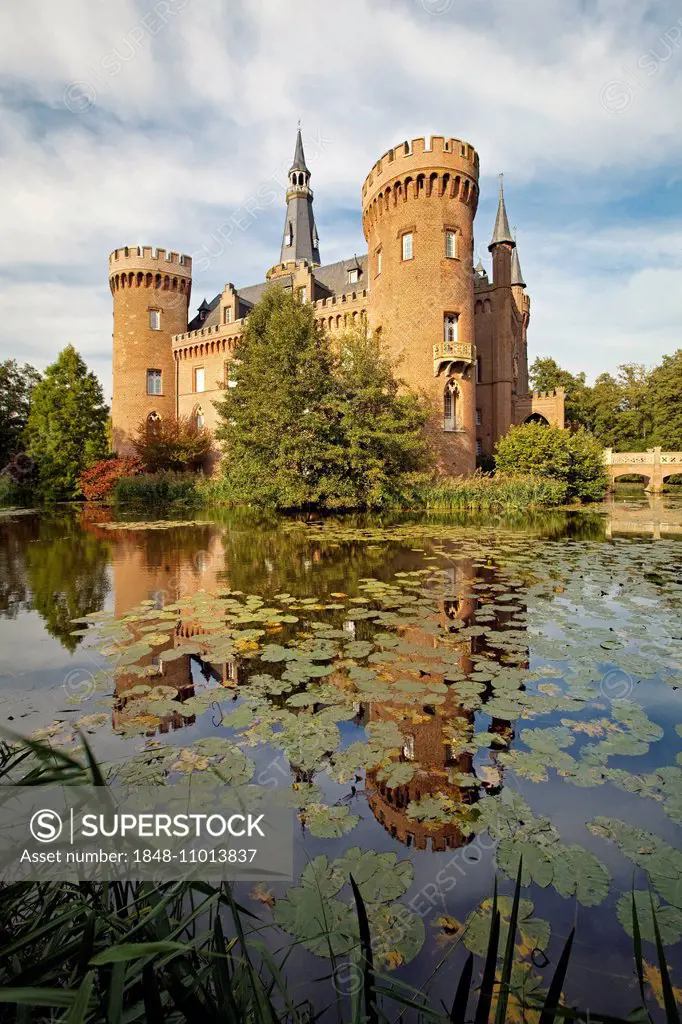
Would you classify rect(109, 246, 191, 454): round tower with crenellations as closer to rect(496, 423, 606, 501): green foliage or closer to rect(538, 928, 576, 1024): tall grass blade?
rect(496, 423, 606, 501): green foliage

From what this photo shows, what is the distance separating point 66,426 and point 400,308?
68.1 feet

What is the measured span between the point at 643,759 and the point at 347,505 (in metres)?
14.8

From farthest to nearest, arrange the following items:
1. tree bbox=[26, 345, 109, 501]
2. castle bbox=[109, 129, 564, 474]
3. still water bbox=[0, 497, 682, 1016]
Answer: tree bbox=[26, 345, 109, 501], castle bbox=[109, 129, 564, 474], still water bbox=[0, 497, 682, 1016]

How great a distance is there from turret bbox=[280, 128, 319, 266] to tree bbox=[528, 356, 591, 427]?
24.2 meters

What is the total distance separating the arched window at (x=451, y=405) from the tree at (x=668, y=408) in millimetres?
28726

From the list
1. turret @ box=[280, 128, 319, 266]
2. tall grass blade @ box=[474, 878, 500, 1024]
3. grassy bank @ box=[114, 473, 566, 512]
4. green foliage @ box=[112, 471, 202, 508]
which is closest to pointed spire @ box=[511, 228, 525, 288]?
turret @ box=[280, 128, 319, 266]

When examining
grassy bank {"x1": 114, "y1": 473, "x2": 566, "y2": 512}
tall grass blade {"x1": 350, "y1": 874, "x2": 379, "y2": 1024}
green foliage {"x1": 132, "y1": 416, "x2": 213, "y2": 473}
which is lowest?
tall grass blade {"x1": 350, "y1": 874, "x2": 379, "y2": 1024}

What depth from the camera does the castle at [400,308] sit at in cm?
2266

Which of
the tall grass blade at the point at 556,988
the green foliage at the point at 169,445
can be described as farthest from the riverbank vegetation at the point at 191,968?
the green foliage at the point at 169,445

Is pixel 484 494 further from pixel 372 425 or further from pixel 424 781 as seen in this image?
pixel 424 781

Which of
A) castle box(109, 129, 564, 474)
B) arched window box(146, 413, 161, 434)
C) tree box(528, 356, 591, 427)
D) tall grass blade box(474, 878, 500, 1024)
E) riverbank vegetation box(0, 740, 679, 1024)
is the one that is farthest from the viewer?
tree box(528, 356, 591, 427)

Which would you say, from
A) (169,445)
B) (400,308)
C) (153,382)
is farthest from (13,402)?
(400,308)

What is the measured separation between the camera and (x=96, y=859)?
1910mm

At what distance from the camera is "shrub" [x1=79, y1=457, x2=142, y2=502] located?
27.7m
